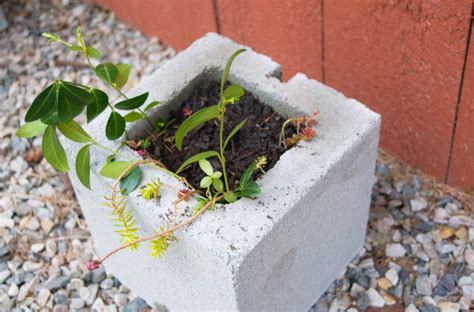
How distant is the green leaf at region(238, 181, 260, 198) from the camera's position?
4.41 ft

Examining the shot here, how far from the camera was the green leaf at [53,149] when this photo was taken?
1.36 metres

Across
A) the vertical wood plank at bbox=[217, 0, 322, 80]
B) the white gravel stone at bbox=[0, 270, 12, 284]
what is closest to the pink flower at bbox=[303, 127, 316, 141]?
the vertical wood plank at bbox=[217, 0, 322, 80]

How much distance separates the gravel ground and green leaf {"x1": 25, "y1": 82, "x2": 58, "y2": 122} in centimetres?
73

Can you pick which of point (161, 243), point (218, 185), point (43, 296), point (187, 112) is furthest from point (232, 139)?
point (43, 296)

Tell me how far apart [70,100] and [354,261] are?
94cm

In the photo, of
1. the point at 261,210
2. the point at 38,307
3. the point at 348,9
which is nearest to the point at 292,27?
the point at 348,9

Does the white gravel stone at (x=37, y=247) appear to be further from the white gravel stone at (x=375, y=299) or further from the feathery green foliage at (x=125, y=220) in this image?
the white gravel stone at (x=375, y=299)

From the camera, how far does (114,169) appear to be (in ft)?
4.66

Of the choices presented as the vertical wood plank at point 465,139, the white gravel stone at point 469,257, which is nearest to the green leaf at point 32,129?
the vertical wood plank at point 465,139

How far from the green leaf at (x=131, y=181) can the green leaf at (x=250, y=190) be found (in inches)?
8.7

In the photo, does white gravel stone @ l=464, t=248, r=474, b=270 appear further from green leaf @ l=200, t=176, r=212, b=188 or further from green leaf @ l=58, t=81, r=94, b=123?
green leaf @ l=58, t=81, r=94, b=123

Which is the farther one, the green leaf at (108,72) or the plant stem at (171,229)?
the green leaf at (108,72)

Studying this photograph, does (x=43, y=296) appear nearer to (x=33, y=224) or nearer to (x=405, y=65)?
(x=33, y=224)

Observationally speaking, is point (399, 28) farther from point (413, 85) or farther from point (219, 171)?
point (219, 171)
